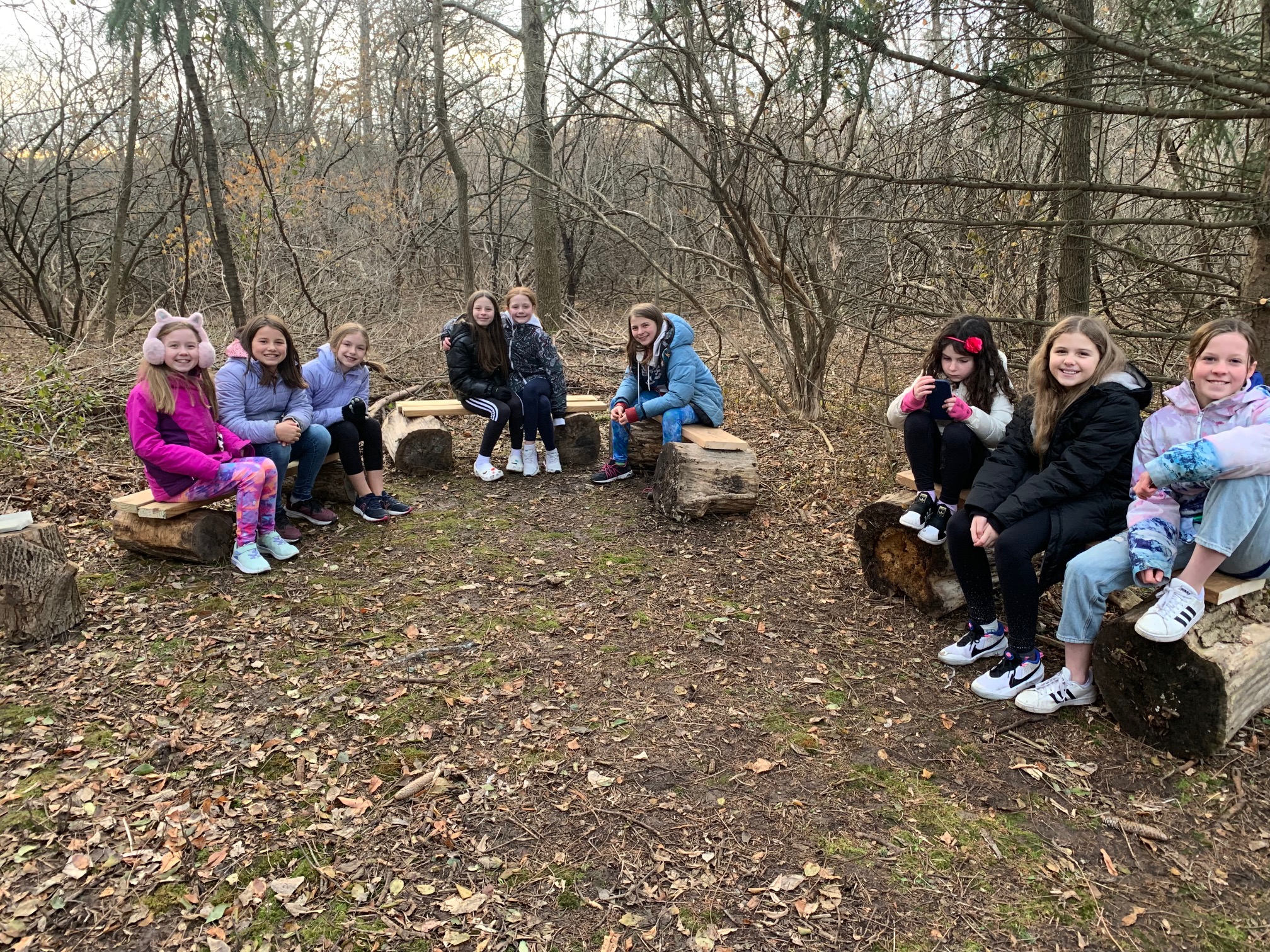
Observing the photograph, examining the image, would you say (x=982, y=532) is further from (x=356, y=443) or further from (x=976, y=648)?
(x=356, y=443)

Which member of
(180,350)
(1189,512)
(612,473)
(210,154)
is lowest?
(612,473)

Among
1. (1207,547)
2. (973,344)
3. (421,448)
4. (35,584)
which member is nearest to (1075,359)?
(973,344)

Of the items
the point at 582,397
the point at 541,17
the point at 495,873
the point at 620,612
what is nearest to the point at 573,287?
the point at 541,17

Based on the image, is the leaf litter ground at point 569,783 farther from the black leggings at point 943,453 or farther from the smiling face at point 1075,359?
the smiling face at point 1075,359

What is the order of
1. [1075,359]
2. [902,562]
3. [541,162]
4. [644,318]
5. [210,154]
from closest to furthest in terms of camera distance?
[1075,359]
[902,562]
[644,318]
[210,154]
[541,162]

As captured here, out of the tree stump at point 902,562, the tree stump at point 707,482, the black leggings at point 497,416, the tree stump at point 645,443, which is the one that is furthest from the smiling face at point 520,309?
the tree stump at point 902,562

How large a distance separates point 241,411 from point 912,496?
3.65 metres

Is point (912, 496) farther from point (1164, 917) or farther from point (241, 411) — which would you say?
point (241, 411)

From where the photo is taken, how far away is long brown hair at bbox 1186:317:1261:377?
2.77 meters

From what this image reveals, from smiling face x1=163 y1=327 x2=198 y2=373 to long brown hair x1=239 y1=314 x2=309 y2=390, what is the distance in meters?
0.46

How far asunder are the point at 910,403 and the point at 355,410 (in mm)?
3275

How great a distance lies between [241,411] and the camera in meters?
4.49

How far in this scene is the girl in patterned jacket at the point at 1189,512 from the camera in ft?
8.64

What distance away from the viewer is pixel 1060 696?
3010 mm
